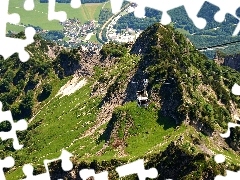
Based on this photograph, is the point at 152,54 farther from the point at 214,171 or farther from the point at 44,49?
the point at 44,49

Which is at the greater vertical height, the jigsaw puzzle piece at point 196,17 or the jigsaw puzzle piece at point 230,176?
the jigsaw puzzle piece at point 196,17

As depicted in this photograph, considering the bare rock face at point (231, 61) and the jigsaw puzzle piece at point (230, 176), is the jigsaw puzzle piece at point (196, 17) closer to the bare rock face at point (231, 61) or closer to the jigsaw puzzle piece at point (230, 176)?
the jigsaw puzzle piece at point (230, 176)

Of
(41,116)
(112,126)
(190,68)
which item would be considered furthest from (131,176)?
(41,116)

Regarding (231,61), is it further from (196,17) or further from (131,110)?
(196,17)

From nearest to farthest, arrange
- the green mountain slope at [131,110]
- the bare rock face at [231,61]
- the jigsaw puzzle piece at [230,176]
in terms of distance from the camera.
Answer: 1. the jigsaw puzzle piece at [230,176]
2. the green mountain slope at [131,110]
3. the bare rock face at [231,61]

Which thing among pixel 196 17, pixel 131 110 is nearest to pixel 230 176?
pixel 196 17

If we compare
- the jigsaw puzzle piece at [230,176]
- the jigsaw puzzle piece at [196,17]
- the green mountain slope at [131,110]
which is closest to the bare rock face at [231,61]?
the green mountain slope at [131,110]

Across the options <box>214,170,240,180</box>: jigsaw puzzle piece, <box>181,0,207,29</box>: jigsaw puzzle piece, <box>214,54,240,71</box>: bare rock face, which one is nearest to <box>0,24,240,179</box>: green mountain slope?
<box>214,170,240,180</box>: jigsaw puzzle piece

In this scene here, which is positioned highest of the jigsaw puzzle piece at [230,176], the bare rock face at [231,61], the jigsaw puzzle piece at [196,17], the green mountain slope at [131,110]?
the jigsaw puzzle piece at [196,17]
